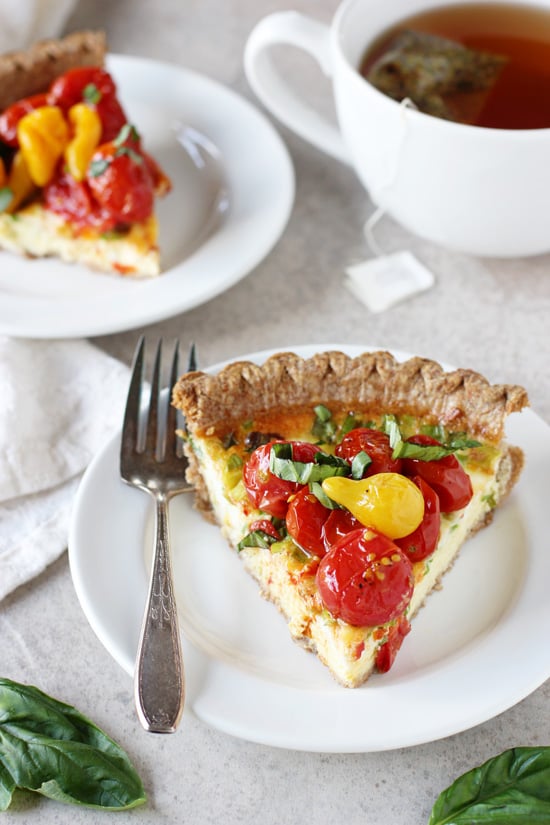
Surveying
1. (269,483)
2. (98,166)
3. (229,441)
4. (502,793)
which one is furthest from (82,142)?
(502,793)

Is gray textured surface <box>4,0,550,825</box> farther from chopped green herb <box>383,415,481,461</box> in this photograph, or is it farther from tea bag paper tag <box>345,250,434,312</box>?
chopped green herb <box>383,415,481,461</box>

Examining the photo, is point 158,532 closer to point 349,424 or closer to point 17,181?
point 349,424

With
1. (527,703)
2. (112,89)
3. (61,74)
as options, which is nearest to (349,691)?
(527,703)

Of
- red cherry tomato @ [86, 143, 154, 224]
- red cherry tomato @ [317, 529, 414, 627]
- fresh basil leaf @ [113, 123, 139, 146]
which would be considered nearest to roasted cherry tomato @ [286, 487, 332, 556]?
red cherry tomato @ [317, 529, 414, 627]

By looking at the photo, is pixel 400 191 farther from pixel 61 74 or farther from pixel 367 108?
pixel 61 74

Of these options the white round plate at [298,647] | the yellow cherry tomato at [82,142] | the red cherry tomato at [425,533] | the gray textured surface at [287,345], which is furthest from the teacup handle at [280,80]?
the red cherry tomato at [425,533]
